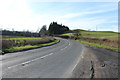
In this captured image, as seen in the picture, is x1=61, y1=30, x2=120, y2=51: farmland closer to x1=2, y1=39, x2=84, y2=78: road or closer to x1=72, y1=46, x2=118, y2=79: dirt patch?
x1=72, y1=46, x2=118, y2=79: dirt patch

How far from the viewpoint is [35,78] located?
7.04 metres

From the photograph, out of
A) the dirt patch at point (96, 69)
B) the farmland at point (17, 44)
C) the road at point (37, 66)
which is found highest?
the farmland at point (17, 44)

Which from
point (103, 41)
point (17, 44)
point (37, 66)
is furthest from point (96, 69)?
point (103, 41)

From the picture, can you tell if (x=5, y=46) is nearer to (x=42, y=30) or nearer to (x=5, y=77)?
(x=5, y=77)

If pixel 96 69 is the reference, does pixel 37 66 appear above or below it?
above

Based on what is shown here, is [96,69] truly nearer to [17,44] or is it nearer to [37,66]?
[37,66]

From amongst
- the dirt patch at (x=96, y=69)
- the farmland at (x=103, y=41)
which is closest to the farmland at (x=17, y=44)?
the dirt patch at (x=96, y=69)

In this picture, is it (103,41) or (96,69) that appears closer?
(96,69)

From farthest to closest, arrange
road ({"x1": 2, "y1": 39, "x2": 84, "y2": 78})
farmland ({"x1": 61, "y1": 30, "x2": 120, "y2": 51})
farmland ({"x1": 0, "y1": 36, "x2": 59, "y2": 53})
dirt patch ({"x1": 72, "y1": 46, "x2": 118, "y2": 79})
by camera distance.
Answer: farmland ({"x1": 61, "y1": 30, "x2": 120, "y2": 51}), farmland ({"x1": 0, "y1": 36, "x2": 59, "y2": 53}), dirt patch ({"x1": 72, "y1": 46, "x2": 118, "y2": 79}), road ({"x1": 2, "y1": 39, "x2": 84, "y2": 78})

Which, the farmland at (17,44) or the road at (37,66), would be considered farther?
the farmland at (17,44)

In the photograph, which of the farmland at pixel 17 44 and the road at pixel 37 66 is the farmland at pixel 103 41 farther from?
Result: the road at pixel 37 66

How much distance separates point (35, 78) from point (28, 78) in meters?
0.37

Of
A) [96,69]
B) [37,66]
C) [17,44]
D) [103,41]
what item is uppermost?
[103,41]

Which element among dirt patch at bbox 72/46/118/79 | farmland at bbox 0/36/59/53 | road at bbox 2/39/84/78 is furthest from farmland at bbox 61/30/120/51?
road at bbox 2/39/84/78
